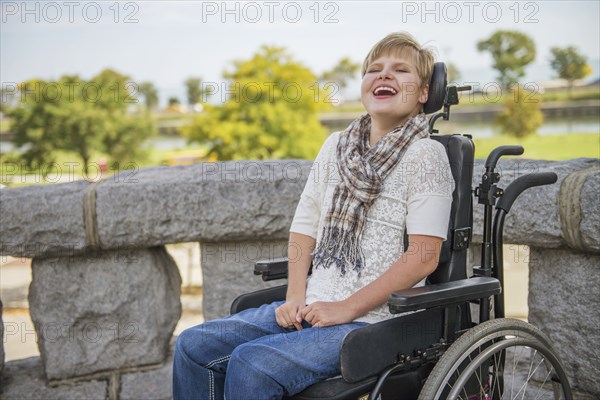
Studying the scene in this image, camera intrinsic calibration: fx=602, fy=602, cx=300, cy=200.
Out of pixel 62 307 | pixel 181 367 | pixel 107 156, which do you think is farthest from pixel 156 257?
pixel 107 156

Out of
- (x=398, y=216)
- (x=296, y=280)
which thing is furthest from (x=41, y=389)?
(x=398, y=216)

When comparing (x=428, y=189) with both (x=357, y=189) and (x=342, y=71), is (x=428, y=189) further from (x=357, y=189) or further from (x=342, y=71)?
(x=342, y=71)

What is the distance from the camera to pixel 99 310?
2.53m

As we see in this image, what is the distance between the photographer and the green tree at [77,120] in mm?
8195

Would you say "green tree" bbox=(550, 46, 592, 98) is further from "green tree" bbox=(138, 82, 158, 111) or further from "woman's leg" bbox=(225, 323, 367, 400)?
"green tree" bbox=(138, 82, 158, 111)

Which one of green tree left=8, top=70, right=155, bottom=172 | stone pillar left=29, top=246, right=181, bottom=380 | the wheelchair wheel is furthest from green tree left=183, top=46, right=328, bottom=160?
the wheelchair wheel

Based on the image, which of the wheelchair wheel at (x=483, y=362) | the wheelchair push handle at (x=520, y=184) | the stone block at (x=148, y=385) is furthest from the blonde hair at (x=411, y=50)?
the stone block at (x=148, y=385)

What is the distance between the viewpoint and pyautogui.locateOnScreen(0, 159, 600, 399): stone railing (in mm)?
2172

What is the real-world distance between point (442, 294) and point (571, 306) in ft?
3.01

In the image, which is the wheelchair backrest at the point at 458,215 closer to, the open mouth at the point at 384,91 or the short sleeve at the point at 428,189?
the short sleeve at the point at 428,189

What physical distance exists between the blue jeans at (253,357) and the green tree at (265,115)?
6.03 m

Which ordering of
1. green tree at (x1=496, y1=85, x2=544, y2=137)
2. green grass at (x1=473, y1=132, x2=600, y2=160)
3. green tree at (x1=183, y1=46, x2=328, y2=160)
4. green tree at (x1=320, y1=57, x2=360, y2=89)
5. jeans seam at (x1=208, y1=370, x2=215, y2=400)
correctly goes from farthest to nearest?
1. green tree at (x1=320, y1=57, x2=360, y2=89)
2. green tree at (x1=183, y1=46, x2=328, y2=160)
3. green tree at (x1=496, y1=85, x2=544, y2=137)
4. green grass at (x1=473, y1=132, x2=600, y2=160)
5. jeans seam at (x1=208, y1=370, x2=215, y2=400)

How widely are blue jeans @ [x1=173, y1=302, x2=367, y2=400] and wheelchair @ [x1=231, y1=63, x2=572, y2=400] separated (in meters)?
0.06

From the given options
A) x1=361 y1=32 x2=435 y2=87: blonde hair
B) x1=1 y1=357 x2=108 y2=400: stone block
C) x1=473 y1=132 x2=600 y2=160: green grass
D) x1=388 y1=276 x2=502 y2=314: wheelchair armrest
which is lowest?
x1=1 y1=357 x2=108 y2=400: stone block
